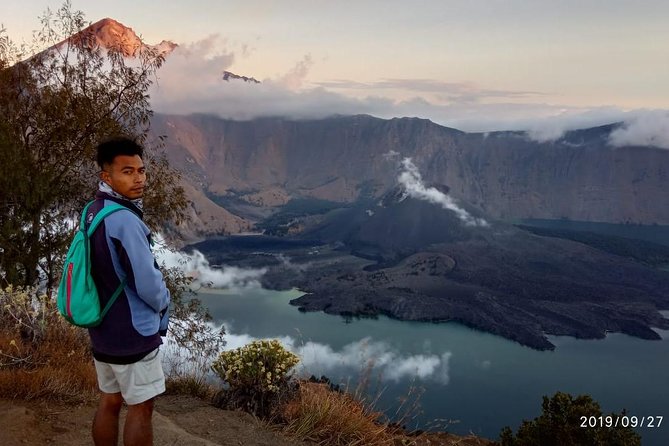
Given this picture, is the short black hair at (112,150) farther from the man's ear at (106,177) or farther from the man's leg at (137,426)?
the man's leg at (137,426)

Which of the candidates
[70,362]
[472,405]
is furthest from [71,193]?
[472,405]

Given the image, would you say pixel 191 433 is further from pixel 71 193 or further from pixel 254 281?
pixel 254 281

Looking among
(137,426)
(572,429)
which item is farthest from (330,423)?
(572,429)

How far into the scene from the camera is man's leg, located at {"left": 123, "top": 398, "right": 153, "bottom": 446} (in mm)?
3229

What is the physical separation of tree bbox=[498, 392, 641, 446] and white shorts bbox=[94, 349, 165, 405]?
28.0ft

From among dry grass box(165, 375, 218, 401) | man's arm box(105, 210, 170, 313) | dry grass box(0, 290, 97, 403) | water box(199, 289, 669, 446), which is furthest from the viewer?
water box(199, 289, 669, 446)

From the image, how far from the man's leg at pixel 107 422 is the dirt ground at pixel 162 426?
43.1 inches

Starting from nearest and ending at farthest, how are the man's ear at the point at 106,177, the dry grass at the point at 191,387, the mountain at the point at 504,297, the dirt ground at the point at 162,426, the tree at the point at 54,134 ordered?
the man's ear at the point at 106,177, the dirt ground at the point at 162,426, the dry grass at the point at 191,387, the tree at the point at 54,134, the mountain at the point at 504,297

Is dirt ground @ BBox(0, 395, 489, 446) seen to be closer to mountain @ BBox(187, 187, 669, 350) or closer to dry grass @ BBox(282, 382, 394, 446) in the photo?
dry grass @ BBox(282, 382, 394, 446)

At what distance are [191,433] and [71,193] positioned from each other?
7311 millimetres

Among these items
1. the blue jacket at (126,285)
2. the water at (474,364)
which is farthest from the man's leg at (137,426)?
the water at (474,364)

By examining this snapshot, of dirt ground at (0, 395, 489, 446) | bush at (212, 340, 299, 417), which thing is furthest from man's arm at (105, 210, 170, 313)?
bush at (212, 340, 299, 417)

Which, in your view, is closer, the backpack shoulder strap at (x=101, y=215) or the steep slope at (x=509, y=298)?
the backpack shoulder strap at (x=101, y=215)

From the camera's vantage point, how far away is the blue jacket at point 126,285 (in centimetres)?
294
